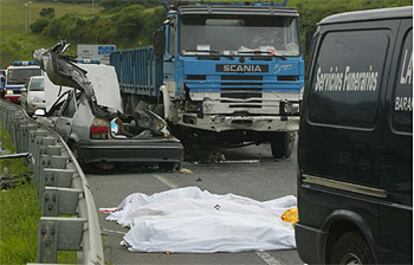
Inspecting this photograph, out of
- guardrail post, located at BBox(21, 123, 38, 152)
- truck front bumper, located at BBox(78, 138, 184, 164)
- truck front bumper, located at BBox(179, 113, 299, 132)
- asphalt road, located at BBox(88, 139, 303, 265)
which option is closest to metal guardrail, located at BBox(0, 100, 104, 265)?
asphalt road, located at BBox(88, 139, 303, 265)

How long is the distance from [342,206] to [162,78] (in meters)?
13.2

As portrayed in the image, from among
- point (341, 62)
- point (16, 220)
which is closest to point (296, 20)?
point (16, 220)

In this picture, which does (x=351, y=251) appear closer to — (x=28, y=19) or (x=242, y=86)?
(x=242, y=86)

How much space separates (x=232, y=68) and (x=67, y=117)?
351cm

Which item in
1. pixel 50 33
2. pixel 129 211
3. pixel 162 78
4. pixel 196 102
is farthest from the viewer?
pixel 50 33

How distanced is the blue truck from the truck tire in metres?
0.61

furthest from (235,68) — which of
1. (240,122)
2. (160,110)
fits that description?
(160,110)

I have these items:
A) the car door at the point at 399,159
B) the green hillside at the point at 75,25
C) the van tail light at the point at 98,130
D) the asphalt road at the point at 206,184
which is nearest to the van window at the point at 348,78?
the car door at the point at 399,159

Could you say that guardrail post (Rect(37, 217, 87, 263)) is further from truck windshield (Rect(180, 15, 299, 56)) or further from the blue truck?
truck windshield (Rect(180, 15, 299, 56))

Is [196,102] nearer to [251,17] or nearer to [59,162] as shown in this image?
[251,17]

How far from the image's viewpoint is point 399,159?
5391mm

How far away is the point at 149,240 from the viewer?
9070 mm

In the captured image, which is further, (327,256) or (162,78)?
(162,78)

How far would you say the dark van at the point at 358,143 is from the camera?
215 inches
